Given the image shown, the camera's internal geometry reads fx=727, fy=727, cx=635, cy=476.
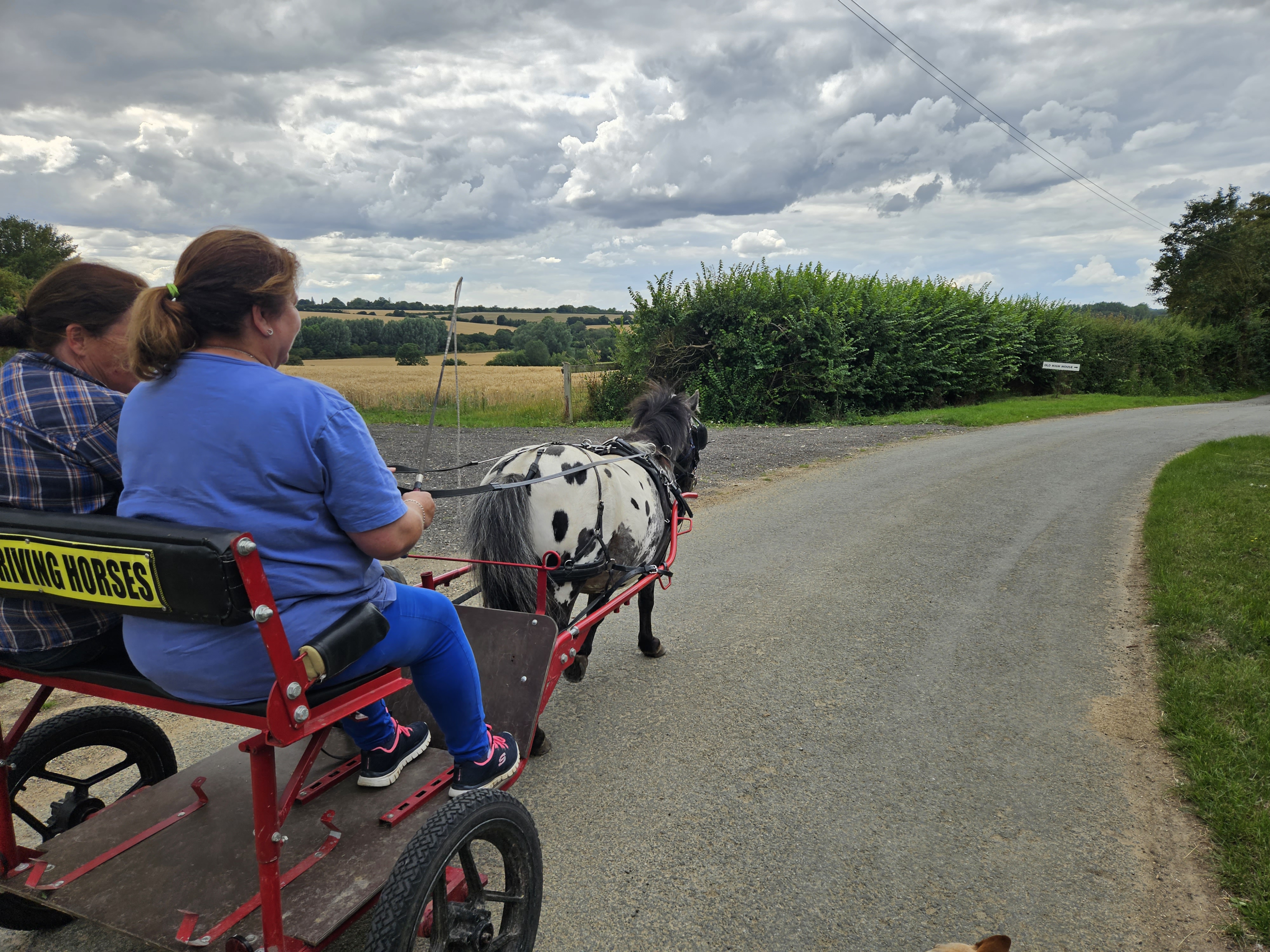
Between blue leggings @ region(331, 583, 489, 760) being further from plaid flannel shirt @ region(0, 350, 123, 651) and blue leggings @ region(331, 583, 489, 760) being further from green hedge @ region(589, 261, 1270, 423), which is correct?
green hedge @ region(589, 261, 1270, 423)

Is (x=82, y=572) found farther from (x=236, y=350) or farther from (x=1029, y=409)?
(x=1029, y=409)

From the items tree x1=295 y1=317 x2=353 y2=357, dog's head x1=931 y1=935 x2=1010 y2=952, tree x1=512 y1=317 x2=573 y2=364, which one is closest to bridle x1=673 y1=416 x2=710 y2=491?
dog's head x1=931 y1=935 x2=1010 y2=952

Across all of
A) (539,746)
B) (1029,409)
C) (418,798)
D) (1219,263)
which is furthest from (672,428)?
(1219,263)

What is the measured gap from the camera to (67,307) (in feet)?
6.88

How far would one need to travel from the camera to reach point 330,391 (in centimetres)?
186

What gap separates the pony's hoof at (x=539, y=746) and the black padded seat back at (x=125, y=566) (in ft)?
7.03

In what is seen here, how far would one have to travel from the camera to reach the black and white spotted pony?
3.61 m

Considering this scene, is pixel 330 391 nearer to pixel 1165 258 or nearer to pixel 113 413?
pixel 113 413

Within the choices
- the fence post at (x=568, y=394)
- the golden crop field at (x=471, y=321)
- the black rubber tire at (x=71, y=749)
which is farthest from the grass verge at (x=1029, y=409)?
the black rubber tire at (x=71, y=749)

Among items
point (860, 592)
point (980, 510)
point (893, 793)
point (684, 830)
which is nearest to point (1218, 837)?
point (893, 793)

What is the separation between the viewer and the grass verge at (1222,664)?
2.86 metres

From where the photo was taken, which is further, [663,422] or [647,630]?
[663,422]

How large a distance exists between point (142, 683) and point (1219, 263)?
5247cm

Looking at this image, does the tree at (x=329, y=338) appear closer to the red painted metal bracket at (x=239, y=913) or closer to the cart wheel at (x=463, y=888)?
the red painted metal bracket at (x=239, y=913)
